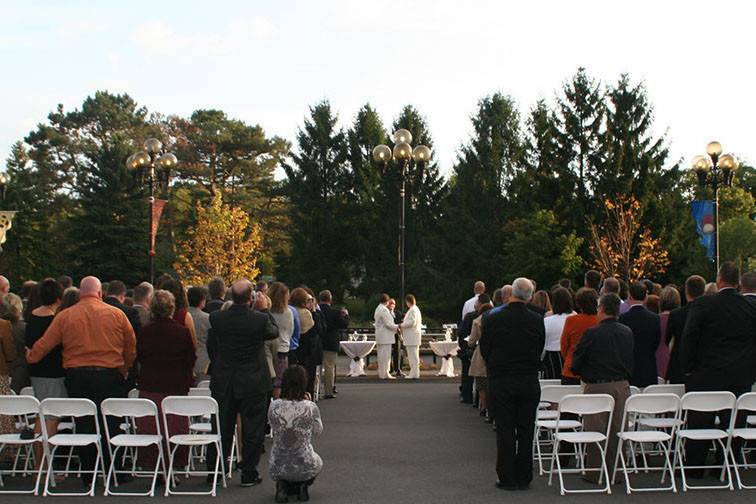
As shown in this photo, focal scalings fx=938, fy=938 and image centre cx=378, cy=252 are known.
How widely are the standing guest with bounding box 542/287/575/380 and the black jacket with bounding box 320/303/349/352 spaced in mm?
5246

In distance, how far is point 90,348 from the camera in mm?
9602

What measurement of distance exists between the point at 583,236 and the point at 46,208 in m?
34.7

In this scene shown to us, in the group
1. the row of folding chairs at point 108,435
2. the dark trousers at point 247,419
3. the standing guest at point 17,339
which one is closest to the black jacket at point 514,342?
the dark trousers at point 247,419

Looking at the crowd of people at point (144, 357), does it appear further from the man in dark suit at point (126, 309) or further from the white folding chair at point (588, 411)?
the white folding chair at point (588, 411)

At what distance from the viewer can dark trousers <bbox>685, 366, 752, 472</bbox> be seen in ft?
32.4

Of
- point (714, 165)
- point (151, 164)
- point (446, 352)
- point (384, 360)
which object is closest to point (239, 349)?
point (384, 360)

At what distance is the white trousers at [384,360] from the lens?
2197 cm

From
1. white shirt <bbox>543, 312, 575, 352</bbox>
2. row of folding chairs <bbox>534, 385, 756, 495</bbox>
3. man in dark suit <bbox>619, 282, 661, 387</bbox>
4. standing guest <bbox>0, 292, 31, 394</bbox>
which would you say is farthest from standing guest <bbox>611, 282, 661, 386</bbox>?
standing guest <bbox>0, 292, 31, 394</bbox>

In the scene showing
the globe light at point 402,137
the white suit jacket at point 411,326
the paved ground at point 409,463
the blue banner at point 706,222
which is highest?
the globe light at point 402,137

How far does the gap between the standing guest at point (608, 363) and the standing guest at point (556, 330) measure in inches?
61.3

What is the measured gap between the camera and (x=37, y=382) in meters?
10.1

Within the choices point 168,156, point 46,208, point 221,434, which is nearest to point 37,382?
point 221,434

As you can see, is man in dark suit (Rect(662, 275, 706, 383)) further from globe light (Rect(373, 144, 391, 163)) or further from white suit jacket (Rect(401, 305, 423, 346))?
globe light (Rect(373, 144, 391, 163))

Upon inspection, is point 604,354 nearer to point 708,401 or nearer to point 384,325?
point 708,401
